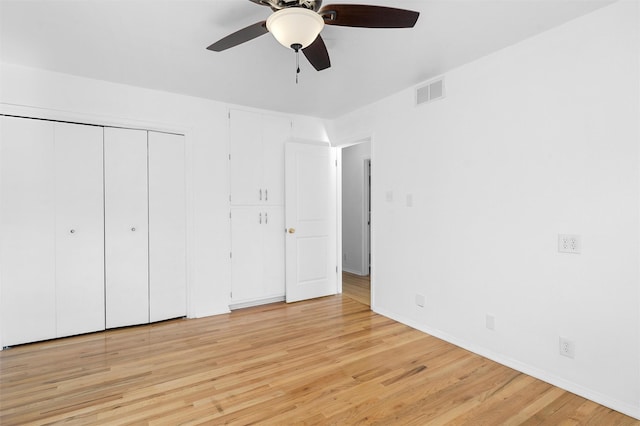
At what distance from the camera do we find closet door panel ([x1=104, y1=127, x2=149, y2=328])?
3.38m

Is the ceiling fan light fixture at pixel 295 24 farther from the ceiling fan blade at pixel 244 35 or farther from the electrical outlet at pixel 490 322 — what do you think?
the electrical outlet at pixel 490 322

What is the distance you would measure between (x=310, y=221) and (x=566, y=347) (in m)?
3.07

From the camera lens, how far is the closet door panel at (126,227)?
3383 mm

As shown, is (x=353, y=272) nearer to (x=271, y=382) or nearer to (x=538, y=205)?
(x=271, y=382)

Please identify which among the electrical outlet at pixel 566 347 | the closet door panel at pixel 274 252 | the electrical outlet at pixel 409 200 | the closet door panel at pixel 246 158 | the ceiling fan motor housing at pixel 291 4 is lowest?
the electrical outlet at pixel 566 347

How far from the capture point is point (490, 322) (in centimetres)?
274

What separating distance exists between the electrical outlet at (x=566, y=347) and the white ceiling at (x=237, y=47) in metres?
2.23

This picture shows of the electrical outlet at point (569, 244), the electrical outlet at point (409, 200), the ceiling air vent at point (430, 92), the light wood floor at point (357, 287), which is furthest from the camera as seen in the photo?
the light wood floor at point (357, 287)

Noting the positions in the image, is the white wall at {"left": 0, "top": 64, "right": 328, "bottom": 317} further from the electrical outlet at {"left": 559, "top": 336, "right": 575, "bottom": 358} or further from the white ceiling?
the electrical outlet at {"left": 559, "top": 336, "right": 575, "bottom": 358}

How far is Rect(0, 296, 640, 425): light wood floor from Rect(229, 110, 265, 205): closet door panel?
5.42ft

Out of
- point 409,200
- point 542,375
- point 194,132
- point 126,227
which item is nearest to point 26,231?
point 126,227

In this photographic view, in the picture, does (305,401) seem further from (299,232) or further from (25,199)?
(25,199)

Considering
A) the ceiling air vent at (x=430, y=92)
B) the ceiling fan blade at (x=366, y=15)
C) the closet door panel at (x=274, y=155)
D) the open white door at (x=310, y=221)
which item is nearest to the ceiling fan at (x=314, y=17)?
the ceiling fan blade at (x=366, y=15)

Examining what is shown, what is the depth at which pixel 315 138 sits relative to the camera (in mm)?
4707
